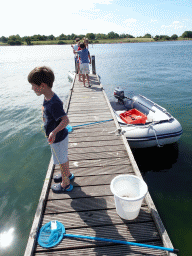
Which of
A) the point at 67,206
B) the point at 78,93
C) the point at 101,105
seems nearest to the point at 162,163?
the point at 101,105

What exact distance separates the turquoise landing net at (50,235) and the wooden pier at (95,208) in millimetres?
51

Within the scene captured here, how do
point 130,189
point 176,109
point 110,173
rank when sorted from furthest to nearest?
point 176,109
point 110,173
point 130,189

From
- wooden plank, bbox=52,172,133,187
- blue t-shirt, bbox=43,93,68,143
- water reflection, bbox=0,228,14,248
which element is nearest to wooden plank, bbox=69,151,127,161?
wooden plank, bbox=52,172,133,187

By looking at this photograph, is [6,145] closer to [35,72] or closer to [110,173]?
[110,173]

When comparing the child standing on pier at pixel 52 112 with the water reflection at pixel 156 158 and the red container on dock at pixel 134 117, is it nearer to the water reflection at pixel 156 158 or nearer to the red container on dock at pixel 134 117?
the water reflection at pixel 156 158

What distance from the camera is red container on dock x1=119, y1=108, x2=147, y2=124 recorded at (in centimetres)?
564

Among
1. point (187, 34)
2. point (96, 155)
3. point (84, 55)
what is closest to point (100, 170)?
point (96, 155)

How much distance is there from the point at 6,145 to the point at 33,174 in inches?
81.9

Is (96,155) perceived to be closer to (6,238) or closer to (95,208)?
(95,208)

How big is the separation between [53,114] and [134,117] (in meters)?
Result: 4.49

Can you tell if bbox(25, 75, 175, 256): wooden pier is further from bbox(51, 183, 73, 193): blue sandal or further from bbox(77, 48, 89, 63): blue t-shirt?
bbox(77, 48, 89, 63): blue t-shirt

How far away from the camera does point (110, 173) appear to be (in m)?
3.03

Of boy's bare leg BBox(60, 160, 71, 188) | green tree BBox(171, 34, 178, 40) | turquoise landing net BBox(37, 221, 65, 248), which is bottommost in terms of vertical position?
turquoise landing net BBox(37, 221, 65, 248)

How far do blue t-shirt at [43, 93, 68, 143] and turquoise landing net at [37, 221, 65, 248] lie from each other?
1.08 metres
